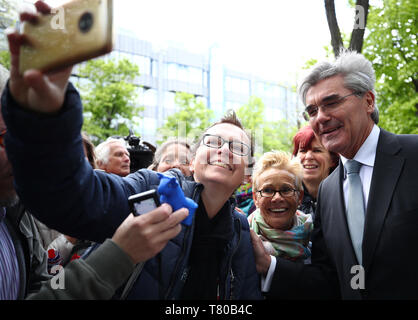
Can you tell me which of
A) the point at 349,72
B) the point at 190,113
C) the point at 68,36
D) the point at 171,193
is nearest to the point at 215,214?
the point at 171,193

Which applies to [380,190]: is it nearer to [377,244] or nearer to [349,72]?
[377,244]

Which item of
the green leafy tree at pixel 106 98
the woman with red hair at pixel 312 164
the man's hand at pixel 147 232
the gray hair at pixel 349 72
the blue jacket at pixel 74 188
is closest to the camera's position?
the blue jacket at pixel 74 188

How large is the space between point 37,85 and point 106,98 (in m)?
20.7

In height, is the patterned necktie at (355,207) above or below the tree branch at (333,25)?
below

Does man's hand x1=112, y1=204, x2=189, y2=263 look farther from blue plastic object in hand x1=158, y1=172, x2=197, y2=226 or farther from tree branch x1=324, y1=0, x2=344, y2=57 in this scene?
tree branch x1=324, y1=0, x2=344, y2=57

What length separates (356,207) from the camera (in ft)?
7.70

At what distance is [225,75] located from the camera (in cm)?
4256

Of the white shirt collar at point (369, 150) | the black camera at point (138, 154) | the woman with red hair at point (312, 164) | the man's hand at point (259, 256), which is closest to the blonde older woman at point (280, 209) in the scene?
the man's hand at point (259, 256)

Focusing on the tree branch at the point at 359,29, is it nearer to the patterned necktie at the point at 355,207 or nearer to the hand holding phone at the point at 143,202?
the patterned necktie at the point at 355,207

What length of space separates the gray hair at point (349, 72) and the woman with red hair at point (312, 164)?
1.01 meters

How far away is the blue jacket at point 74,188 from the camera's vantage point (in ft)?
3.58

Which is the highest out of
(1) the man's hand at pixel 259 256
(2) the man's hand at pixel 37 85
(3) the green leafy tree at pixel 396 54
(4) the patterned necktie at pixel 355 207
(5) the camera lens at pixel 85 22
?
(3) the green leafy tree at pixel 396 54
